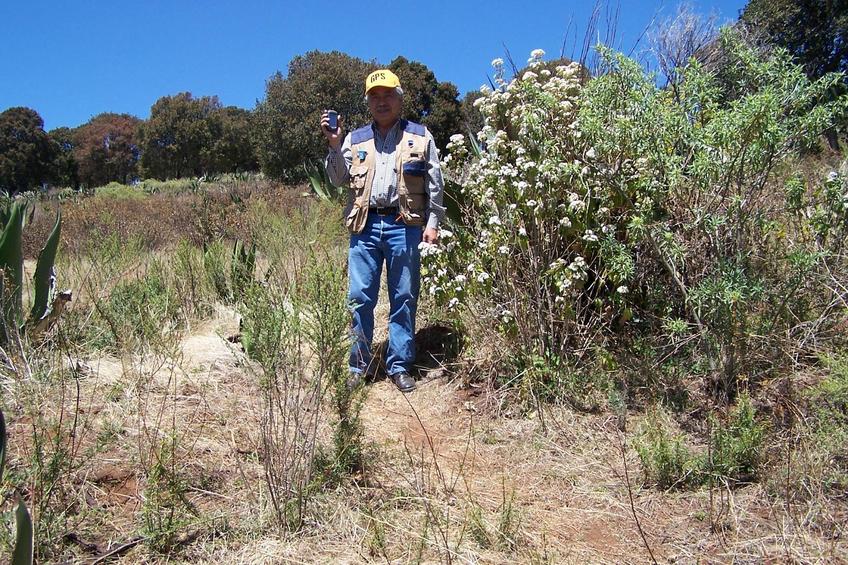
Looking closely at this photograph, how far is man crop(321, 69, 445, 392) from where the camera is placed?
3811mm

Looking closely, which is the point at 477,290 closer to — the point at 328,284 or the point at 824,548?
the point at 328,284

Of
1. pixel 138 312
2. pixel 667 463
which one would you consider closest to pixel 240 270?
pixel 138 312

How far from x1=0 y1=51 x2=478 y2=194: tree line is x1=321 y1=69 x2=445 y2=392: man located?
8890 millimetres

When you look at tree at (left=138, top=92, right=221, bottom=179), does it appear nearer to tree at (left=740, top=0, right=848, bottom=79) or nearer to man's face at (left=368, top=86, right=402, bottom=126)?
tree at (left=740, top=0, right=848, bottom=79)

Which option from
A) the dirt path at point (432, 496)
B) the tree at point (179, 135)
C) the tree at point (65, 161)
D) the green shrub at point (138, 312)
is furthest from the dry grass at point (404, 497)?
the tree at point (65, 161)

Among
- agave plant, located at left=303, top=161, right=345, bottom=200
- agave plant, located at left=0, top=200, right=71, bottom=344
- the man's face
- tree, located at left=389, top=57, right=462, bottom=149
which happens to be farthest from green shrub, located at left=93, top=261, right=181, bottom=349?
tree, located at left=389, top=57, right=462, bottom=149

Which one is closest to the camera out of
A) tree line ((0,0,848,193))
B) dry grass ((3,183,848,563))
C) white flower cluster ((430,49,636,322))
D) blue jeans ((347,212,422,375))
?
dry grass ((3,183,848,563))

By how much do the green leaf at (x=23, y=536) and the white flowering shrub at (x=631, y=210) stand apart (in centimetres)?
250

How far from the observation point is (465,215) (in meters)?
4.25

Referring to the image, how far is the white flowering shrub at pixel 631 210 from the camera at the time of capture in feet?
9.89

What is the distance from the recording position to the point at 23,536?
4.92 ft

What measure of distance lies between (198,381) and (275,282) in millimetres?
1355

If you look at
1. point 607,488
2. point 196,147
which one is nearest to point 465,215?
point 607,488

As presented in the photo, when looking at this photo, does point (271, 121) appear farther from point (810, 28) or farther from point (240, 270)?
point (240, 270)
